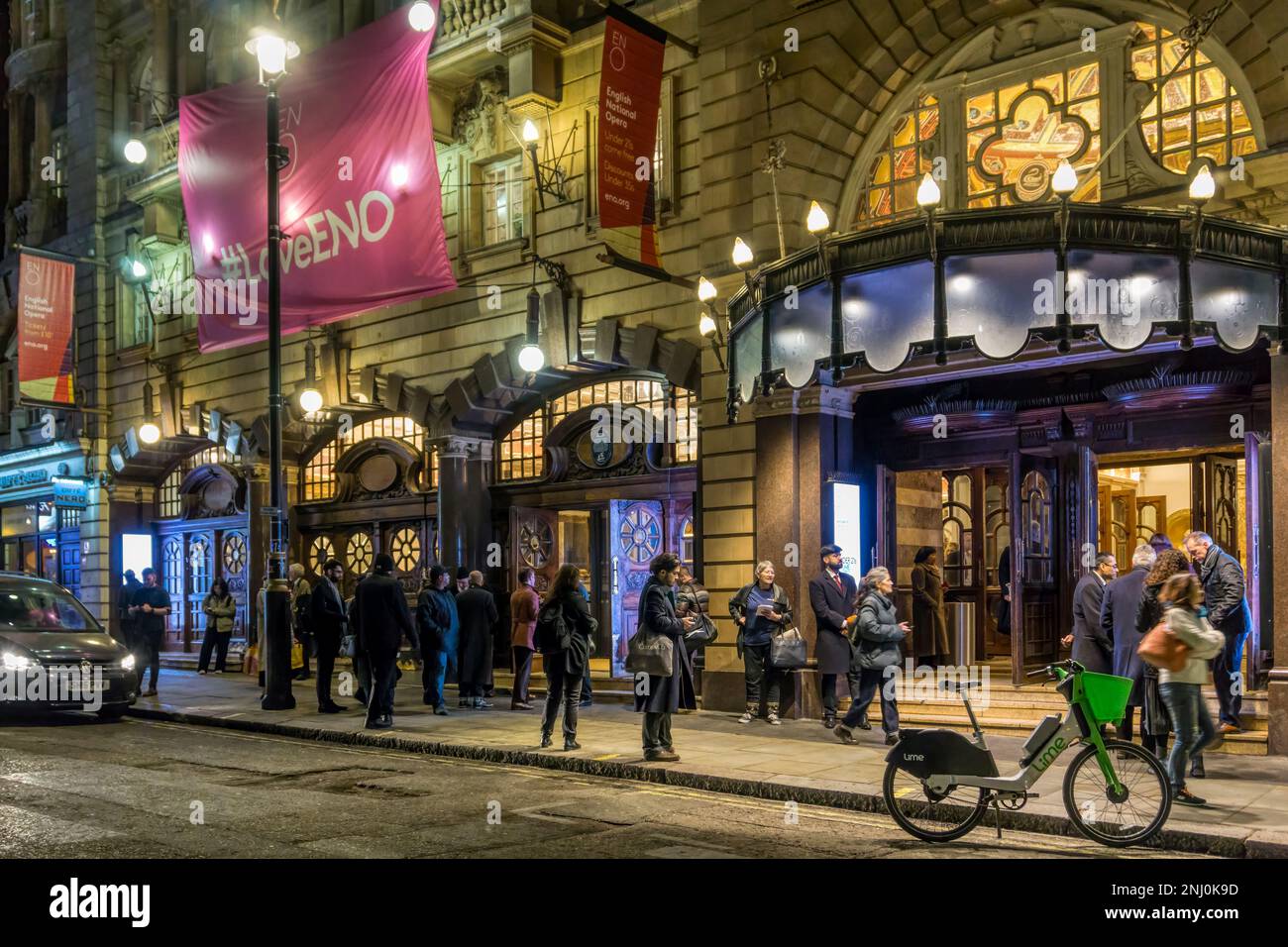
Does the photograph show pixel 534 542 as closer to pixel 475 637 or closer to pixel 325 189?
pixel 475 637

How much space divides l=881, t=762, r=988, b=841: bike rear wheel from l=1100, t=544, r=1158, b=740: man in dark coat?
11.0 feet

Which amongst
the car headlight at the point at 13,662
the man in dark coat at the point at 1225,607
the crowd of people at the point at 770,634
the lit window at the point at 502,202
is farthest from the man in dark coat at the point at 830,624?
the car headlight at the point at 13,662

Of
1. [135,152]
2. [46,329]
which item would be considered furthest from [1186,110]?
[46,329]

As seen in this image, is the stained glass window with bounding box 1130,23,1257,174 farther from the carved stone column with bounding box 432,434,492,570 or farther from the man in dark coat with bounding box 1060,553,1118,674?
Answer: the carved stone column with bounding box 432,434,492,570

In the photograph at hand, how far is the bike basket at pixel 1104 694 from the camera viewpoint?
8.15m

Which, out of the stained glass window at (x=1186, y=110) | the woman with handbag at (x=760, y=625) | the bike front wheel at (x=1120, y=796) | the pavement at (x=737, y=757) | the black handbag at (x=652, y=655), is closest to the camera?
the bike front wheel at (x=1120, y=796)

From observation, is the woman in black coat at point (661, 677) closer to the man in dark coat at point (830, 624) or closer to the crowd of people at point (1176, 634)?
the man in dark coat at point (830, 624)

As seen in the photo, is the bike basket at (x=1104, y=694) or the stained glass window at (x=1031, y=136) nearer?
the bike basket at (x=1104, y=694)

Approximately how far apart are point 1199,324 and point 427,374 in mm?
12252

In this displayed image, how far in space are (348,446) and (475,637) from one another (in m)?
7.59

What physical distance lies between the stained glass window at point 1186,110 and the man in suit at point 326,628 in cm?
1075

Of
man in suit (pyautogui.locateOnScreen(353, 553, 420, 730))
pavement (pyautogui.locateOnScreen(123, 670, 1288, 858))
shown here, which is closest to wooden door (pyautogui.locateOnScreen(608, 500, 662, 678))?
pavement (pyautogui.locateOnScreen(123, 670, 1288, 858))
